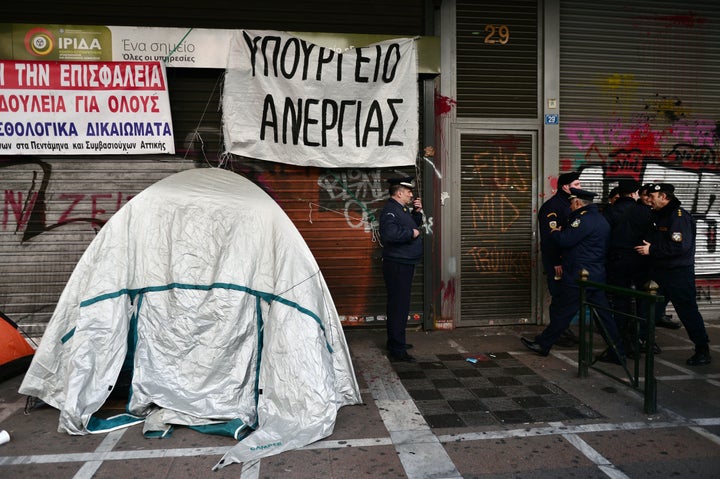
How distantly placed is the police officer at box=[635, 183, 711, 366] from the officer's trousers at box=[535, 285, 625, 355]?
2.52ft

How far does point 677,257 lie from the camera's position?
5.43m

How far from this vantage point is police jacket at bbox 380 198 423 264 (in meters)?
5.37

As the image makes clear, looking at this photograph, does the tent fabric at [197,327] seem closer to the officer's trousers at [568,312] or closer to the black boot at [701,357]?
the officer's trousers at [568,312]

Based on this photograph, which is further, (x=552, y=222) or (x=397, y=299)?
(x=552, y=222)

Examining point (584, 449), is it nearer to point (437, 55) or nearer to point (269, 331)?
point (269, 331)

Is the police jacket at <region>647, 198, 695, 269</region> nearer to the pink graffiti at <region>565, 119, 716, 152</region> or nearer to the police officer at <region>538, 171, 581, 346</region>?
the police officer at <region>538, 171, 581, 346</region>

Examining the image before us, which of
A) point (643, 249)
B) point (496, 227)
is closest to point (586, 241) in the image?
point (643, 249)

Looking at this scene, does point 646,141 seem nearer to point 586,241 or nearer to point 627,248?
point 627,248

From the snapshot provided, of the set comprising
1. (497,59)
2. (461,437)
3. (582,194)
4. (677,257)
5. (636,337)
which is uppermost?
(497,59)

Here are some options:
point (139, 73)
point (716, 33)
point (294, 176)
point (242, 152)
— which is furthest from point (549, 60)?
point (139, 73)

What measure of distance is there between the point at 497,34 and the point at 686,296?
4165 millimetres

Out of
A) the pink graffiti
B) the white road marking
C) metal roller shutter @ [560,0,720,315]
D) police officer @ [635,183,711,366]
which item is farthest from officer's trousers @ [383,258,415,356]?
the pink graffiti

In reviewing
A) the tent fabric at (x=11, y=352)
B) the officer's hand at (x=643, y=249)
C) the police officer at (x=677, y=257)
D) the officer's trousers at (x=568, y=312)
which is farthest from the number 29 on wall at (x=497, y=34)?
the tent fabric at (x=11, y=352)

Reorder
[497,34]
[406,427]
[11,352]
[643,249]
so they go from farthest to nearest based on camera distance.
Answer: [497,34] → [643,249] → [11,352] → [406,427]
